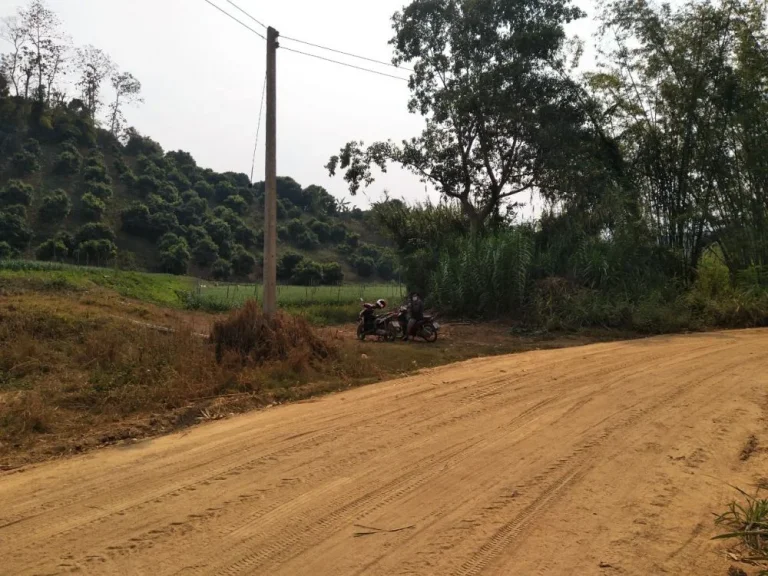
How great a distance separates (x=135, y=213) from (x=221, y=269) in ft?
27.6

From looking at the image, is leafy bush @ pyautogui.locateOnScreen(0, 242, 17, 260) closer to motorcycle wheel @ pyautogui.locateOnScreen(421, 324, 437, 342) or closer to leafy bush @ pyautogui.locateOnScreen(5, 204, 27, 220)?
leafy bush @ pyautogui.locateOnScreen(5, 204, 27, 220)

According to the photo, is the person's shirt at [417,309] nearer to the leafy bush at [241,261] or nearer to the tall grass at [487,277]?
the tall grass at [487,277]

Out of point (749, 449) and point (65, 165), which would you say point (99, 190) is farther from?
point (749, 449)

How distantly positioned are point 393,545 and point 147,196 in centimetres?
5316

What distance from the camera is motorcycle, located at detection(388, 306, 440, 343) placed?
41.8 feet

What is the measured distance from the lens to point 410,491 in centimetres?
404

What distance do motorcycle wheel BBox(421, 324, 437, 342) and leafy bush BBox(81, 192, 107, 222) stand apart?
127 feet

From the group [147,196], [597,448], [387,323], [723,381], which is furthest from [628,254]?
[147,196]

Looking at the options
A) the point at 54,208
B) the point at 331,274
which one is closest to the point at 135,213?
the point at 54,208

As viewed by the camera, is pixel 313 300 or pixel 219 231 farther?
pixel 219 231

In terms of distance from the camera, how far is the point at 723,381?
7.50 meters

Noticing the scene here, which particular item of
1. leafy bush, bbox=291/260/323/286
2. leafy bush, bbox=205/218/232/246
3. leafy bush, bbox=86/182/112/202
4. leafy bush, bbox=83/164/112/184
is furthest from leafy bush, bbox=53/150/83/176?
leafy bush, bbox=291/260/323/286

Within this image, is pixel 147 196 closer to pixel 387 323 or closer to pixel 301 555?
pixel 387 323

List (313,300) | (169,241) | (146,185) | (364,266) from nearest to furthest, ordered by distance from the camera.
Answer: (313,300) → (169,241) → (364,266) → (146,185)
